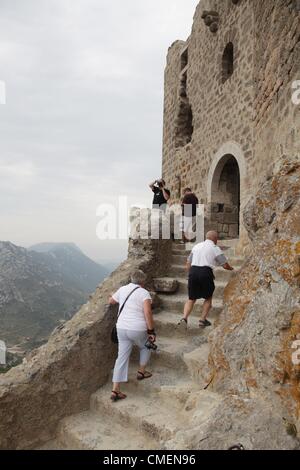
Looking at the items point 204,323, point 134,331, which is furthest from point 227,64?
point 134,331

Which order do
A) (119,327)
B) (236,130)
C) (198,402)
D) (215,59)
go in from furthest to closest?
(215,59) → (236,130) → (119,327) → (198,402)

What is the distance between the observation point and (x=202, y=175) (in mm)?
11641

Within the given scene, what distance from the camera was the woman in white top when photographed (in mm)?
4184

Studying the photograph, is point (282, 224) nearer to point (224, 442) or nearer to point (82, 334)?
point (224, 442)

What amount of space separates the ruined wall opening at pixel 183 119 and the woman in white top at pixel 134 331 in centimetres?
1024

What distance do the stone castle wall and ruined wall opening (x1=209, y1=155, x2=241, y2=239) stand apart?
31 mm

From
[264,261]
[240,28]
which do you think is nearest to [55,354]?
[264,261]

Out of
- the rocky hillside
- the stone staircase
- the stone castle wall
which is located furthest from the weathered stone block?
the rocky hillside

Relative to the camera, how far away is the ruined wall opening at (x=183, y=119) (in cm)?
1350

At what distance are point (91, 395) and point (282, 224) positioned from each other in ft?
9.50

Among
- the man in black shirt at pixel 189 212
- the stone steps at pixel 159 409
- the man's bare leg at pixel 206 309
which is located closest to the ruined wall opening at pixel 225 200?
the man in black shirt at pixel 189 212

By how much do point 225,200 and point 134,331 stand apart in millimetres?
7590

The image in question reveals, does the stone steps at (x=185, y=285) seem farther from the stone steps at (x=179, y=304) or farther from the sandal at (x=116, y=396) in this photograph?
the sandal at (x=116, y=396)

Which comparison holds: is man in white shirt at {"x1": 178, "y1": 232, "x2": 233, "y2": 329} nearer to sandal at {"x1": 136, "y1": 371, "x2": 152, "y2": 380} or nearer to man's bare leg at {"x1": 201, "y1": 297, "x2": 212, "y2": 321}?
man's bare leg at {"x1": 201, "y1": 297, "x2": 212, "y2": 321}
